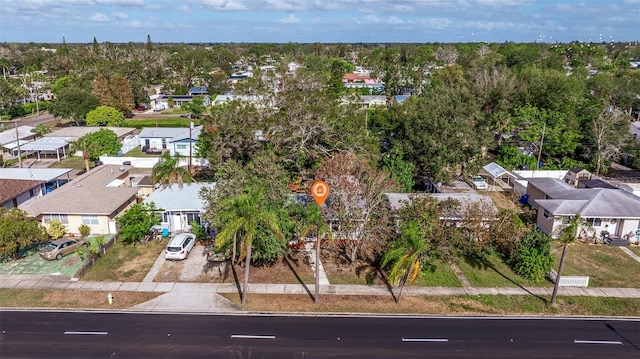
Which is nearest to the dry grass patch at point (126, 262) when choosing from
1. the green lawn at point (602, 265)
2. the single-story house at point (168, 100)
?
the green lawn at point (602, 265)

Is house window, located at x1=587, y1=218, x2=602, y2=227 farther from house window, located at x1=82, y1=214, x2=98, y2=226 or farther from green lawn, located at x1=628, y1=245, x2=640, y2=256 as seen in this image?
house window, located at x1=82, y1=214, x2=98, y2=226

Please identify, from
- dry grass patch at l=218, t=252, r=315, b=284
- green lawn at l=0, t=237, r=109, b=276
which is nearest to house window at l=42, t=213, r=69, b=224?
green lawn at l=0, t=237, r=109, b=276

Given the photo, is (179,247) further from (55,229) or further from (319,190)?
(319,190)

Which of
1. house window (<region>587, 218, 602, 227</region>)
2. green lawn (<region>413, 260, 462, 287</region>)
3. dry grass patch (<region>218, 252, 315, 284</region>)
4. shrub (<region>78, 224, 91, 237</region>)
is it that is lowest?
dry grass patch (<region>218, 252, 315, 284</region>)

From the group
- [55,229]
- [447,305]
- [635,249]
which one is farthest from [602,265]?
[55,229]

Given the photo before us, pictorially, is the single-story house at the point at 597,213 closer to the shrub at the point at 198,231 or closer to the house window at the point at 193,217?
the shrub at the point at 198,231

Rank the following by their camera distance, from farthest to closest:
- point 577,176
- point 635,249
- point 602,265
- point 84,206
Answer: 1. point 577,176
2. point 84,206
3. point 635,249
4. point 602,265

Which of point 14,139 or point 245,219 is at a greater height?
point 245,219
